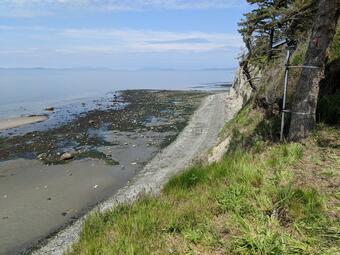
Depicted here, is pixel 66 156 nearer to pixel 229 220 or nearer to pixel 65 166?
pixel 65 166

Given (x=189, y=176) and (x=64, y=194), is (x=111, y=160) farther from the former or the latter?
(x=189, y=176)

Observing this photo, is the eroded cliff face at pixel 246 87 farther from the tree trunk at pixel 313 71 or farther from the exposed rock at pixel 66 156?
the exposed rock at pixel 66 156

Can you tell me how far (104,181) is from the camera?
17469 mm

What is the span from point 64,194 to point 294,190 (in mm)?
11844

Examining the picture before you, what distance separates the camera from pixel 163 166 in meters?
19.3

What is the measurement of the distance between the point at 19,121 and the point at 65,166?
22.7 m

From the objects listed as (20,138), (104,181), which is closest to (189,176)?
(104,181)

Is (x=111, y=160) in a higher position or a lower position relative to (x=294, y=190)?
lower

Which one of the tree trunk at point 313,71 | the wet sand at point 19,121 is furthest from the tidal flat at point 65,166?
the tree trunk at point 313,71

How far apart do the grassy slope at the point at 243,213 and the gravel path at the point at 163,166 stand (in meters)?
1.74

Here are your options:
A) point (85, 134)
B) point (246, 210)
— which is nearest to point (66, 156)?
point (85, 134)

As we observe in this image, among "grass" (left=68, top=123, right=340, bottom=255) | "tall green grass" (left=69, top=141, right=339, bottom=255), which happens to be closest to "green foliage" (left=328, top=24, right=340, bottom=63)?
"grass" (left=68, top=123, right=340, bottom=255)

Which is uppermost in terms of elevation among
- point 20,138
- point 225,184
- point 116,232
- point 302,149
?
point 302,149

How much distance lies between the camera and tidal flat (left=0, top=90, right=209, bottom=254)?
42.1 ft
